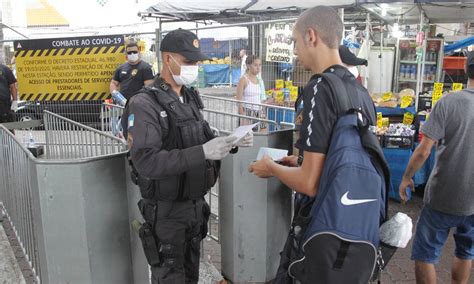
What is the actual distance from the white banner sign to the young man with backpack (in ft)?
11.8

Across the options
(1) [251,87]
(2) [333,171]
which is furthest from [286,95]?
(2) [333,171]

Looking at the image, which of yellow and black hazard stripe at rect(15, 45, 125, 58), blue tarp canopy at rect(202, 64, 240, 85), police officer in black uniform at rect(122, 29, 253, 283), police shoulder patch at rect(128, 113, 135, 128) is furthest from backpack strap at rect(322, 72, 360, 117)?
blue tarp canopy at rect(202, 64, 240, 85)

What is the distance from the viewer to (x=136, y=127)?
2.27 metres

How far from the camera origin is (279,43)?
5.66 metres

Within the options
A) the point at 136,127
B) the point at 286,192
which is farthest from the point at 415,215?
the point at 136,127

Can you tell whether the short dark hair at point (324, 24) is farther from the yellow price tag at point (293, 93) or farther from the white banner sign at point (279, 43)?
the yellow price tag at point (293, 93)

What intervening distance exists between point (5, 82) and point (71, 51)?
1.70 m

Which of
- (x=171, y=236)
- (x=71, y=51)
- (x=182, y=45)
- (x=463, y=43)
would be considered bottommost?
(x=171, y=236)

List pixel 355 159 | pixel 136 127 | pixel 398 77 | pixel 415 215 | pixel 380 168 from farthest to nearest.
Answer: pixel 398 77 → pixel 415 215 → pixel 136 127 → pixel 380 168 → pixel 355 159

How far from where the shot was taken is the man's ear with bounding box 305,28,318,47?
1.93m

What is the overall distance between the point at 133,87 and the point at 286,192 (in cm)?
416

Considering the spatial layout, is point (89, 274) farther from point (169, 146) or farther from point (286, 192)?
point (286, 192)

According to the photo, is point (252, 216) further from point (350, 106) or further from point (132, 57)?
point (132, 57)

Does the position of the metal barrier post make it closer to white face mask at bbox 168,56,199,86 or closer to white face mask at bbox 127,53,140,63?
white face mask at bbox 168,56,199,86
